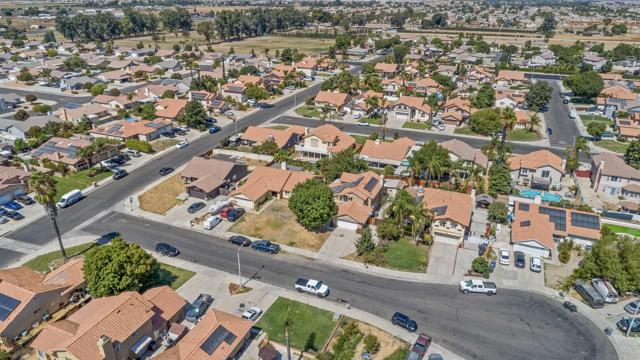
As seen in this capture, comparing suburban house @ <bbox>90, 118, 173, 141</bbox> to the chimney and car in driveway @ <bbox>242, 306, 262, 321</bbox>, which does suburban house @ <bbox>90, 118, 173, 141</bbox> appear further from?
the chimney

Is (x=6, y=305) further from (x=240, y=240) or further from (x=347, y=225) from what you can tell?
(x=347, y=225)

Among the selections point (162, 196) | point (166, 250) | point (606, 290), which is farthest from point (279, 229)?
point (606, 290)

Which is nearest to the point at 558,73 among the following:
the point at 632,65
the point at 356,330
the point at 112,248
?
the point at 632,65

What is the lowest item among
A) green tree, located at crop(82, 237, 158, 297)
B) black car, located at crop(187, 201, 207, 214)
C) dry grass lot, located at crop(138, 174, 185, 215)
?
dry grass lot, located at crop(138, 174, 185, 215)

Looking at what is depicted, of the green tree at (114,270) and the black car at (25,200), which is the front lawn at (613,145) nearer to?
the green tree at (114,270)

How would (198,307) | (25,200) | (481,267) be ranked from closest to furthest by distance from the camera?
(198,307) < (481,267) < (25,200)

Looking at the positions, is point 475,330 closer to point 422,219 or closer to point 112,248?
point 422,219

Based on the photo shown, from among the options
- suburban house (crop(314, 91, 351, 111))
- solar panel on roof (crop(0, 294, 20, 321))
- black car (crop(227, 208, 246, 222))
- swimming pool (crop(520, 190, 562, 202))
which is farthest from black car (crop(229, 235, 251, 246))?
suburban house (crop(314, 91, 351, 111))
